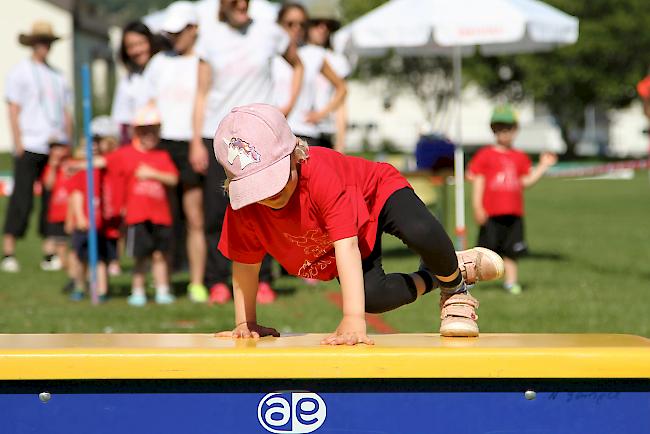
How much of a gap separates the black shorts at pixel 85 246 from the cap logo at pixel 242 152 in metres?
5.32

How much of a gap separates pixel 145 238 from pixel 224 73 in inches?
54.1

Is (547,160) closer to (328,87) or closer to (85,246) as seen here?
(328,87)

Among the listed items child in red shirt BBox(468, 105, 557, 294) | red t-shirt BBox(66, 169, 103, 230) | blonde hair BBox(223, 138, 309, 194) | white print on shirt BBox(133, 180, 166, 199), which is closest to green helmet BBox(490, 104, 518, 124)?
child in red shirt BBox(468, 105, 557, 294)

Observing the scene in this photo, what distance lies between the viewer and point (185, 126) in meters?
9.28

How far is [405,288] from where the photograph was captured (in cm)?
481

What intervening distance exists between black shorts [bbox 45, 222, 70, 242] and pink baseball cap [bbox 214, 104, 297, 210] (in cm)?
701

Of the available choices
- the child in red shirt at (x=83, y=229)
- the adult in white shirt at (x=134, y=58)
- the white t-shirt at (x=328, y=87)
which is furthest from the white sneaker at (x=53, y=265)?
the white t-shirt at (x=328, y=87)

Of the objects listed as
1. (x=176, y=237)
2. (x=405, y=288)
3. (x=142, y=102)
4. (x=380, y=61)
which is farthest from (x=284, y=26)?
(x=380, y=61)

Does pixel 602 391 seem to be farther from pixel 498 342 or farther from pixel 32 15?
pixel 32 15

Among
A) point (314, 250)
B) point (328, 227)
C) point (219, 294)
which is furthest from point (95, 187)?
point (328, 227)

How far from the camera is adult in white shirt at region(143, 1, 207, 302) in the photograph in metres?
9.21

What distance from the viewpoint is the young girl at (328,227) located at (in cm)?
424

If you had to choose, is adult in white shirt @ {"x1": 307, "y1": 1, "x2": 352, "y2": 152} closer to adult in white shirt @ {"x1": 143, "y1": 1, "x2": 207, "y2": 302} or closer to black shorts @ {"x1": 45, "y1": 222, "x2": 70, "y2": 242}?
adult in white shirt @ {"x1": 143, "y1": 1, "x2": 207, "y2": 302}

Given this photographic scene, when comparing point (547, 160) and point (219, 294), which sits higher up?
point (547, 160)
